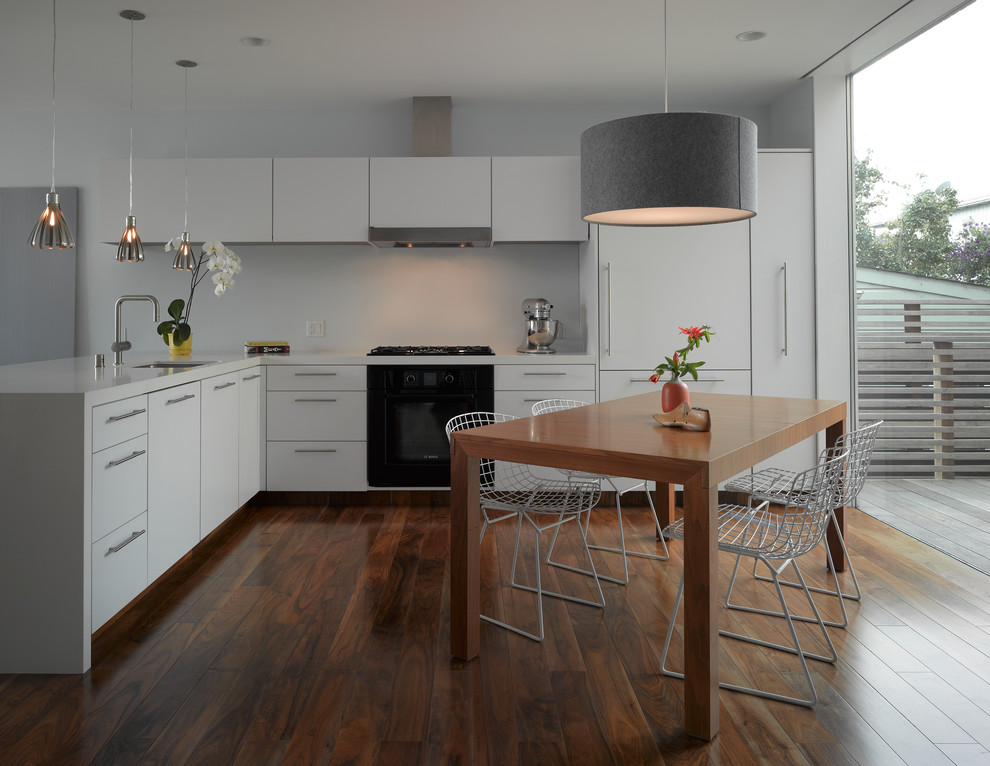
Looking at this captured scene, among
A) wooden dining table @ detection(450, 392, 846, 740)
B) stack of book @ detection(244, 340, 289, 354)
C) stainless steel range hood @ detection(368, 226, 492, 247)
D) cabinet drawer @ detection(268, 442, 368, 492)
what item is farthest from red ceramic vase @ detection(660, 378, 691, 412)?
stack of book @ detection(244, 340, 289, 354)

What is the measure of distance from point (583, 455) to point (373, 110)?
12.1ft

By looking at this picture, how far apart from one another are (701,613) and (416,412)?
9.31ft

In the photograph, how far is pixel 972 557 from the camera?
11.1ft

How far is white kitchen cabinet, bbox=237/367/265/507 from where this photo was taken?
4.14 meters

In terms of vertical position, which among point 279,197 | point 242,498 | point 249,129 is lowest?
point 242,498

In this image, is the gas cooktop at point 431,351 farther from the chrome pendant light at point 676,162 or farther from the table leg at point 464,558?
the chrome pendant light at point 676,162

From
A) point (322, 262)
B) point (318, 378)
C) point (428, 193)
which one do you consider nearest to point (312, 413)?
point (318, 378)

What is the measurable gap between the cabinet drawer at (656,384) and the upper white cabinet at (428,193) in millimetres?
1225

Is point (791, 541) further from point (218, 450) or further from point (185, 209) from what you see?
point (185, 209)

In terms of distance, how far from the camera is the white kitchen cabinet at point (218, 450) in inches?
139

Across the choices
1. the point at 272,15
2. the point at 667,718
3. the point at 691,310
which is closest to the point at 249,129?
the point at 272,15

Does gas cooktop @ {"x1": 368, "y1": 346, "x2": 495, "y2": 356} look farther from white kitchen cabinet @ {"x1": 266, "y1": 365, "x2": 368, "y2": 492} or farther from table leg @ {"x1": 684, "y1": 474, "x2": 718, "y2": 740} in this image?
table leg @ {"x1": 684, "y1": 474, "x2": 718, "y2": 740}

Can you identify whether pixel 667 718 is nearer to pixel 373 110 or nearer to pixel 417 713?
pixel 417 713

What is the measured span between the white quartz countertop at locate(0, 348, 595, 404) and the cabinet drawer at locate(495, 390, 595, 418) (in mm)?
187
